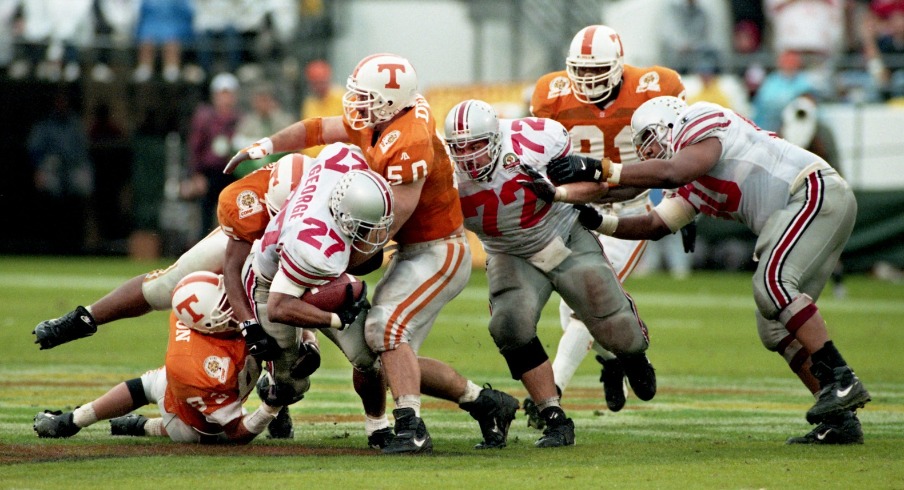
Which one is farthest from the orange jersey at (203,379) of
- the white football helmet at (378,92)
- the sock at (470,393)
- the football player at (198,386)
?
the white football helmet at (378,92)

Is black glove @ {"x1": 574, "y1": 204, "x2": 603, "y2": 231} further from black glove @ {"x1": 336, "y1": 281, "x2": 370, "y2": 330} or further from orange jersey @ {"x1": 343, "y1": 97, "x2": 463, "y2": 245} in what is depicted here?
black glove @ {"x1": 336, "y1": 281, "x2": 370, "y2": 330}

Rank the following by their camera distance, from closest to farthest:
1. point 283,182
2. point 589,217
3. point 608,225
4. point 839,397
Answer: point 839,397 < point 283,182 < point 589,217 < point 608,225

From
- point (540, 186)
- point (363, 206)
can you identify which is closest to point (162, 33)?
point (540, 186)

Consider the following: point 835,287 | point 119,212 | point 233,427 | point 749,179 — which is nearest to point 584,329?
point 749,179

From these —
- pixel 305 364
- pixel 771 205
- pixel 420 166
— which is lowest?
pixel 305 364

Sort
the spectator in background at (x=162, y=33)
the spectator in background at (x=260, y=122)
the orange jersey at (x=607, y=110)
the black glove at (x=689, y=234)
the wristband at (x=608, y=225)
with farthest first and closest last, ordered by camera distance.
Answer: the spectator in background at (x=162, y=33) → the spectator in background at (x=260, y=122) → the orange jersey at (x=607, y=110) → the black glove at (x=689, y=234) → the wristband at (x=608, y=225)

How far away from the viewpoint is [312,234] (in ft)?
20.2

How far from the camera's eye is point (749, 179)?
6.86 meters

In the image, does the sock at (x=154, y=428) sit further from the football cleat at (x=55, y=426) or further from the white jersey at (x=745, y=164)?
the white jersey at (x=745, y=164)

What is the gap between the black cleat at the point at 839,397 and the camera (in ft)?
21.0

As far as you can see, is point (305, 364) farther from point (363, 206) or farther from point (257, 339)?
point (363, 206)

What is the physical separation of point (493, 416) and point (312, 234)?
1206 mm

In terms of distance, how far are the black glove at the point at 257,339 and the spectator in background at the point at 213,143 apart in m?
10.8

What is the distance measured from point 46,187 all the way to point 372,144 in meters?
13.9
